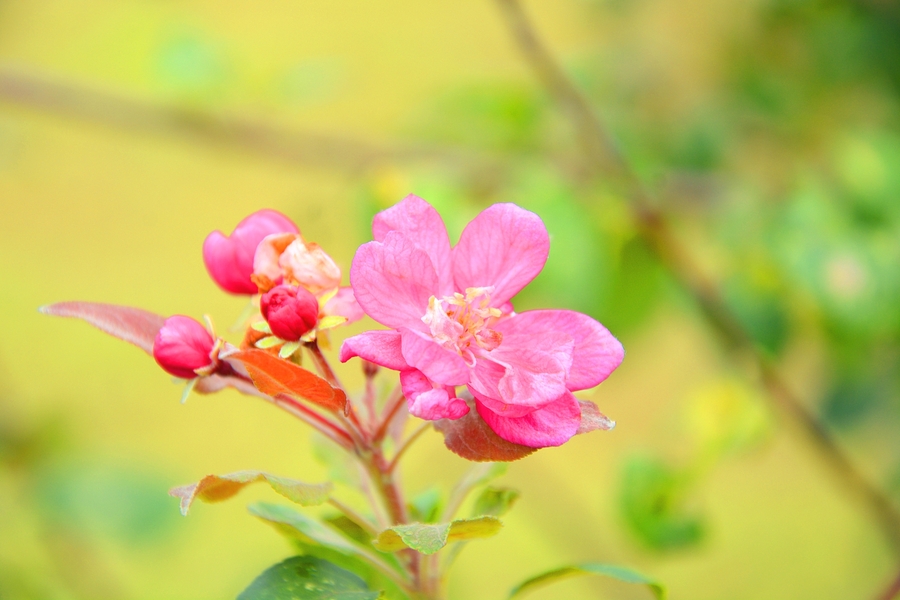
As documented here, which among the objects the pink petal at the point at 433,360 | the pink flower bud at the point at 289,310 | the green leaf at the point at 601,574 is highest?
the pink flower bud at the point at 289,310

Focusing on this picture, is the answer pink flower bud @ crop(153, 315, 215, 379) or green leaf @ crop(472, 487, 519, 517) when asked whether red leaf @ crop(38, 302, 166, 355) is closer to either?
pink flower bud @ crop(153, 315, 215, 379)

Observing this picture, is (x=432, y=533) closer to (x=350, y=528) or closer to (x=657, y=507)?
(x=350, y=528)

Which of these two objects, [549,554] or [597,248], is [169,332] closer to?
[597,248]

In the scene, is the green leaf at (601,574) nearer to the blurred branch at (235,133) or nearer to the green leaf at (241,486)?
the green leaf at (241,486)

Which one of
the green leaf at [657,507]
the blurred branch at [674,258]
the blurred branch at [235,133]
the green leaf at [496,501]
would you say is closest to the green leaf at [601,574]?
the green leaf at [496,501]

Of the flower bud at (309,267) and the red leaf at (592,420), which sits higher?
the flower bud at (309,267)

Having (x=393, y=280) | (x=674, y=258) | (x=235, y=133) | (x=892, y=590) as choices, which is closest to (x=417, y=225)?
(x=393, y=280)
